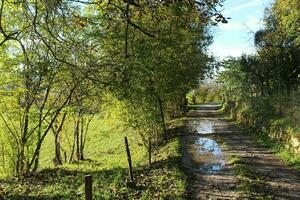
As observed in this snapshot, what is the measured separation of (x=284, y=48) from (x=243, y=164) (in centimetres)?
2159

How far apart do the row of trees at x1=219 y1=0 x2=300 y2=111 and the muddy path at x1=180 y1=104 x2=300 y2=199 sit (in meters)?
4.31

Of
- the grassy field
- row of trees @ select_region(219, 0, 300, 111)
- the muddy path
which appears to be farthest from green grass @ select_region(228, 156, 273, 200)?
row of trees @ select_region(219, 0, 300, 111)

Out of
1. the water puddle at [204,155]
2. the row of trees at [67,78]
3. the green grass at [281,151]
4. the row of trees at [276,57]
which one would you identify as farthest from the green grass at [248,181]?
the row of trees at [276,57]

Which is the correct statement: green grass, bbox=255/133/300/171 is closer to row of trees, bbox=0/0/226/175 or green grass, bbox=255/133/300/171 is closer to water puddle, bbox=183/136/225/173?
water puddle, bbox=183/136/225/173

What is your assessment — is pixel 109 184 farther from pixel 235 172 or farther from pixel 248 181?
pixel 248 181

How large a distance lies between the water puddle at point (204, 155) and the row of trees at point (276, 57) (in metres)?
4.21

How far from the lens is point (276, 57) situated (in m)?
37.1

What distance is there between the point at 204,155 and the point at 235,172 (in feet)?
12.7

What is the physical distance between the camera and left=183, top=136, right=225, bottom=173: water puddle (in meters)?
15.6

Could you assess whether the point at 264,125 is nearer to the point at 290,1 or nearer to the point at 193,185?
the point at 290,1

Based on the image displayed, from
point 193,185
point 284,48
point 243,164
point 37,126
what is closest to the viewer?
point 193,185

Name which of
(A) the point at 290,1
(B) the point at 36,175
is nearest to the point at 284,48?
(A) the point at 290,1

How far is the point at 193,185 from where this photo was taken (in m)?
12.7

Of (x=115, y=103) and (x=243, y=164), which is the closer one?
(x=243, y=164)
